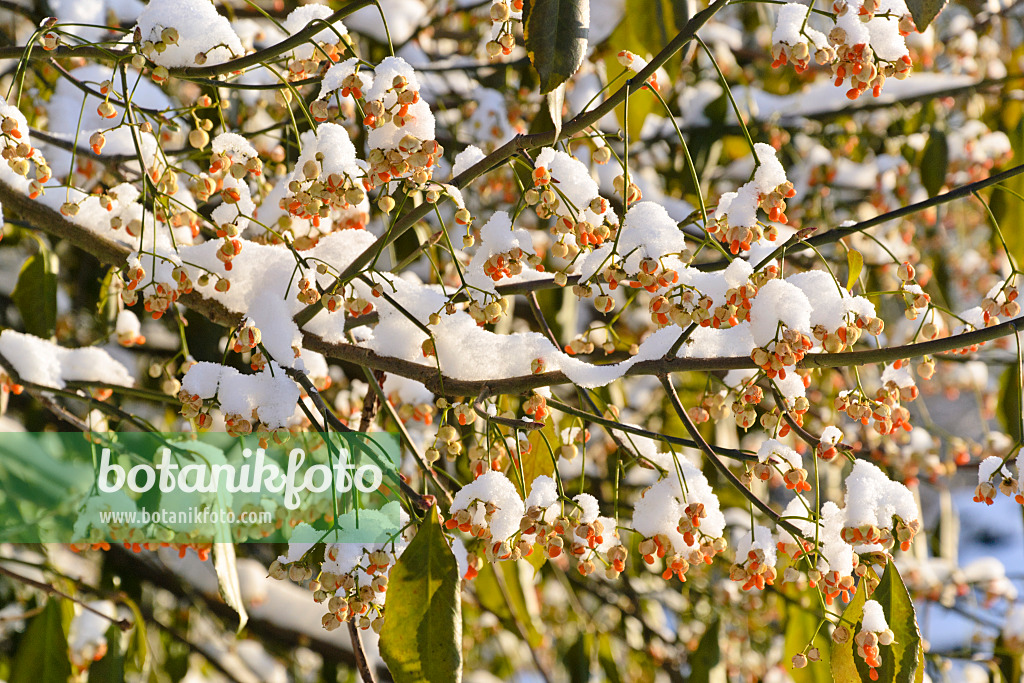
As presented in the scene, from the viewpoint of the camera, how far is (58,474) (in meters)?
1.24

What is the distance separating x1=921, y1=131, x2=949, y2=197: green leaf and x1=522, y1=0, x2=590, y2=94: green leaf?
145cm

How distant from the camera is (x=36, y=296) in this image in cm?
137

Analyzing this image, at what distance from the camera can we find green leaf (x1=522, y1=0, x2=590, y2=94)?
2.29ft

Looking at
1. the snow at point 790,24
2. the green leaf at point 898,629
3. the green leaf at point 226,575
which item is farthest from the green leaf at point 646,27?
the green leaf at point 226,575

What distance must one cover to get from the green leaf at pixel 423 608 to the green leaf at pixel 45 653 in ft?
3.53

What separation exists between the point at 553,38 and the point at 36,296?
1.07 meters

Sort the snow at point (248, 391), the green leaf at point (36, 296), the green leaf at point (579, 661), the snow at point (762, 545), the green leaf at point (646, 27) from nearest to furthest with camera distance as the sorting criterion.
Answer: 1. the snow at point (248, 391)
2. the snow at point (762, 545)
3. the green leaf at point (646, 27)
4. the green leaf at point (36, 296)
5. the green leaf at point (579, 661)

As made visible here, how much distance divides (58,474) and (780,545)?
1020 mm

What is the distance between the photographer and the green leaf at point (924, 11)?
77 centimetres

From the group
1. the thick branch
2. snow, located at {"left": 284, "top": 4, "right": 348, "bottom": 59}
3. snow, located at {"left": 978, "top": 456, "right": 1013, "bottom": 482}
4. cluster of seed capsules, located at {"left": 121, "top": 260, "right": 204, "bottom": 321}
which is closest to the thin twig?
cluster of seed capsules, located at {"left": 121, "top": 260, "right": 204, "bottom": 321}

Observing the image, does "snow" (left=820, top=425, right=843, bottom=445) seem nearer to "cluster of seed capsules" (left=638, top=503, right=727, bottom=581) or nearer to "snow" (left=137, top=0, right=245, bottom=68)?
"cluster of seed capsules" (left=638, top=503, right=727, bottom=581)

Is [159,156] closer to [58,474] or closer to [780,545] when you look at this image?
[58,474]

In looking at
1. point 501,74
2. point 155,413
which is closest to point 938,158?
point 501,74

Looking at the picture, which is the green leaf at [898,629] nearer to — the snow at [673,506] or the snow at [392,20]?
the snow at [673,506]
